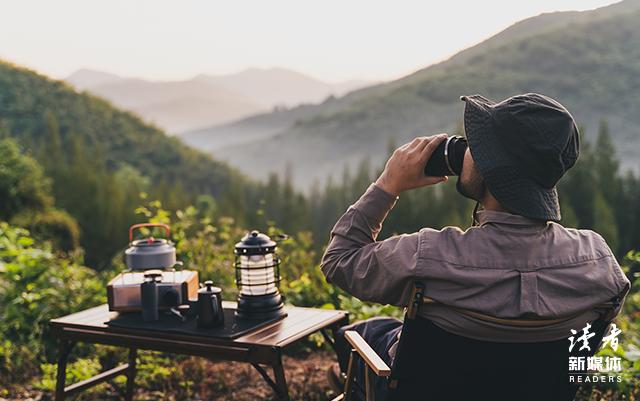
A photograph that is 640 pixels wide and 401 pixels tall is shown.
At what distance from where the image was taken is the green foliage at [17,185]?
9.48 metres

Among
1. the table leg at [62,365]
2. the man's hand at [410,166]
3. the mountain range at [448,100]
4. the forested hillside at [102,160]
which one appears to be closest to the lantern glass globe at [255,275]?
the table leg at [62,365]

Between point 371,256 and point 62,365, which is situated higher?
point 371,256

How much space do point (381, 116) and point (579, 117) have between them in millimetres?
25409

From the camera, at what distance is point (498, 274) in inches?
53.4

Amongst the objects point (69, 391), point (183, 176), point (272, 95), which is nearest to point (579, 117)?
point (183, 176)

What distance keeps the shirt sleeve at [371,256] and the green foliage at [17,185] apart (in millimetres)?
9111

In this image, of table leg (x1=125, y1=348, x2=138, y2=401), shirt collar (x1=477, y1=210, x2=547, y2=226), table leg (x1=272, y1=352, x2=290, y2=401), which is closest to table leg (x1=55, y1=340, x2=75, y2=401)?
table leg (x1=125, y1=348, x2=138, y2=401)

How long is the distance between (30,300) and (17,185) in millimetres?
6694

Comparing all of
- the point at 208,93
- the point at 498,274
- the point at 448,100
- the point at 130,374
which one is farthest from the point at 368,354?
the point at 208,93

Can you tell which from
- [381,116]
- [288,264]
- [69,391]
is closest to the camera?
[69,391]

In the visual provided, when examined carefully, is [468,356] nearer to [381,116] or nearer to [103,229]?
[103,229]

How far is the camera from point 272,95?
112375 mm

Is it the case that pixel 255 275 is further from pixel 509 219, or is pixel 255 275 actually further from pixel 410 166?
pixel 509 219

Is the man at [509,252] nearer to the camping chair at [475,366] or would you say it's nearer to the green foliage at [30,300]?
the camping chair at [475,366]
